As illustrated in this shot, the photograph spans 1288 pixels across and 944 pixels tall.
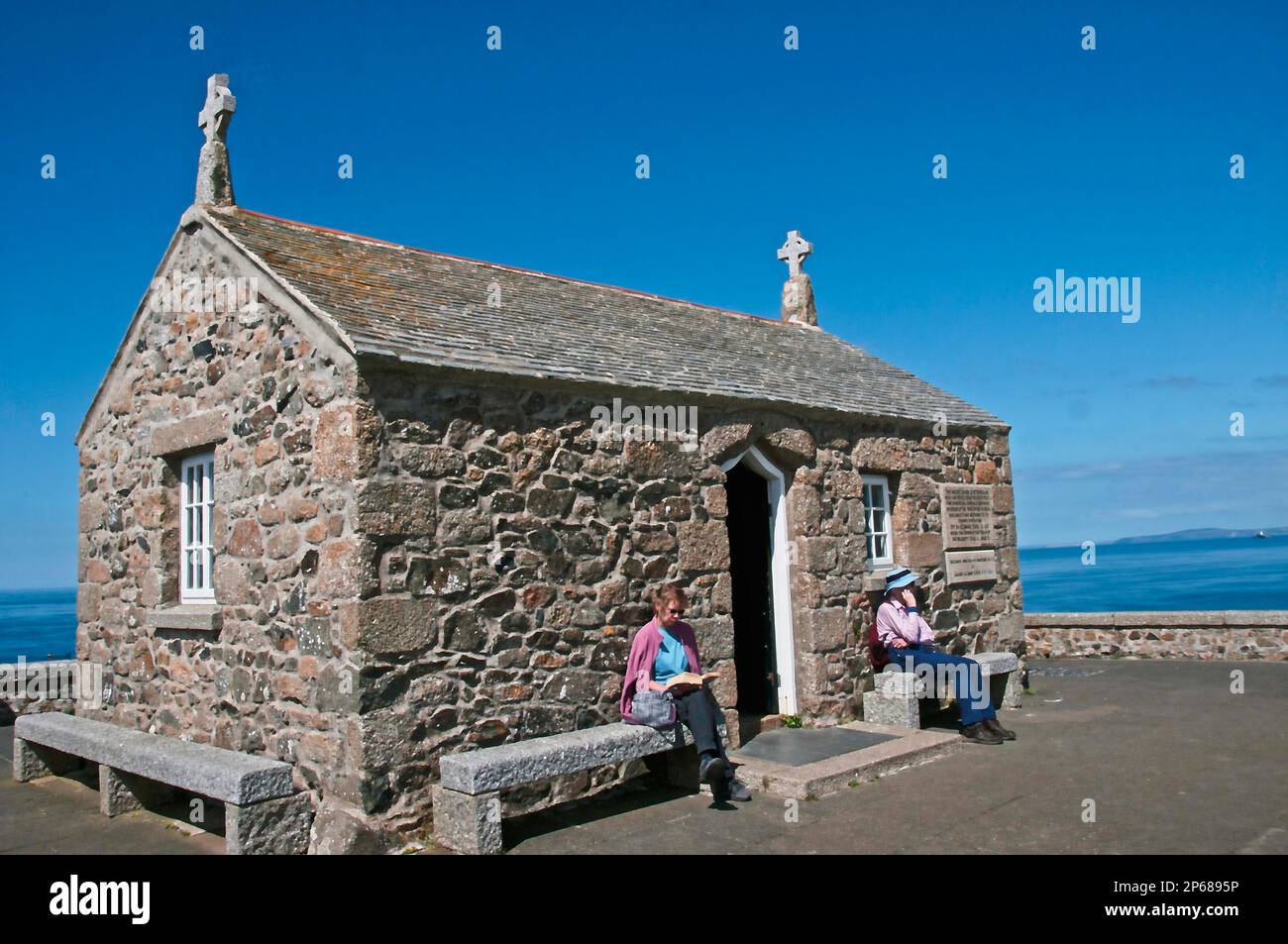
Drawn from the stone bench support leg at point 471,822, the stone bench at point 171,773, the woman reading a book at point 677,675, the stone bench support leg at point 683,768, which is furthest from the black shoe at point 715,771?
the stone bench at point 171,773

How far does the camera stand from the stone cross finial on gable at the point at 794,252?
14.2 m

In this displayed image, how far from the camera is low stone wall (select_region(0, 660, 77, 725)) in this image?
461 inches

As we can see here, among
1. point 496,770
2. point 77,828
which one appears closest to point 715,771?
point 496,770

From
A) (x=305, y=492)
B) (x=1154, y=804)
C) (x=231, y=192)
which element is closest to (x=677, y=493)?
(x=305, y=492)

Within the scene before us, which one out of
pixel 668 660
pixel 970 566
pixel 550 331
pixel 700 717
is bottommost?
pixel 700 717

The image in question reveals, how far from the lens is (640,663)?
7199 mm

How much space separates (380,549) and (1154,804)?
213 inches

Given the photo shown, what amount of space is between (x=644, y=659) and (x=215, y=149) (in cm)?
595

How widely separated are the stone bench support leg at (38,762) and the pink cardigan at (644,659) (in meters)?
5.39

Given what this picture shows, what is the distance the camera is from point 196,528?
8164mm

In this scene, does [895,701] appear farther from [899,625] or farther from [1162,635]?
[1162,635]

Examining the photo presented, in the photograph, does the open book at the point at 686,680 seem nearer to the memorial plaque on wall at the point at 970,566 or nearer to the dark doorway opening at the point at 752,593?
the dark doorway opening at the point at 752,593

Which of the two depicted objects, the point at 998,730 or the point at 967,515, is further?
the point at 967,515

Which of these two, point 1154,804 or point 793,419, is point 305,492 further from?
point 1154,804
